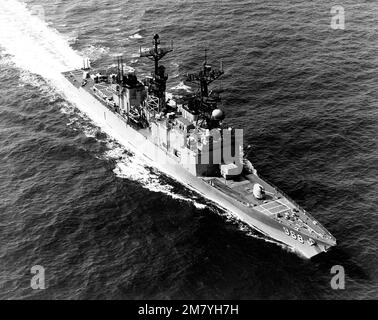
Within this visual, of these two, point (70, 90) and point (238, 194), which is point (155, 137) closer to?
point (238, 194)

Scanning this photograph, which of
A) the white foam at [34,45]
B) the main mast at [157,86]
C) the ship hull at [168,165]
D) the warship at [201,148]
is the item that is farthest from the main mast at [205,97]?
the white foam at [34,45]

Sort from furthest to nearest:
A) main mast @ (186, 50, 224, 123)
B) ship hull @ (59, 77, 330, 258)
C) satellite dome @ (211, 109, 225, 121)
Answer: main mast @ (186, 50, 224, 123), satellite dome @ (211, 109, 225, 121), ship hull @ (59, 77, 330, 258)

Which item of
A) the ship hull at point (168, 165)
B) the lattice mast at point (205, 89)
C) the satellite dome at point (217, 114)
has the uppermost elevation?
the lattice mast at point (205, 89)

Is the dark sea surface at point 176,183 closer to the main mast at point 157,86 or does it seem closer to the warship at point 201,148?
the warship at point 201,148

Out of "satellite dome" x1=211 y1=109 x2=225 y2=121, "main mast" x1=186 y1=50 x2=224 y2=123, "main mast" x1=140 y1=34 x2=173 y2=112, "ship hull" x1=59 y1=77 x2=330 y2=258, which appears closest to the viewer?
"ship hull" x1=59 y1=77 x2=330 y2=258

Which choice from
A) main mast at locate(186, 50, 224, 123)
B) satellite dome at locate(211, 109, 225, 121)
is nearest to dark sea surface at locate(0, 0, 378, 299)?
satellite dome at locate(211, 109, 225, 121)

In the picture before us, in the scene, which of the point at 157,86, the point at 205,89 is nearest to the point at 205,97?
the point at 205,89

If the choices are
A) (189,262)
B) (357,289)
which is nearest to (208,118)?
(189,262)

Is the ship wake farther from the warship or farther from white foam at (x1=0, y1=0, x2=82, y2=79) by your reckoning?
the warship
